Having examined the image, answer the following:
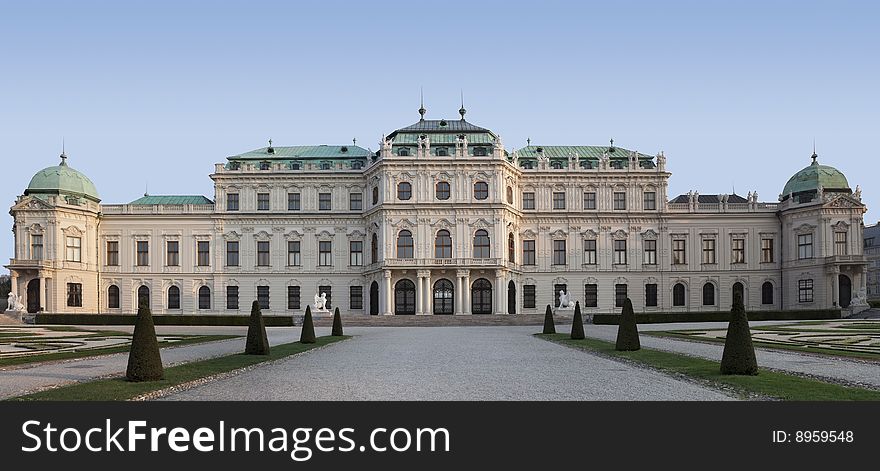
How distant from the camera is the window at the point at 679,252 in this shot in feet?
219

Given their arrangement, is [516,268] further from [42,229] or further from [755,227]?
[42,229]

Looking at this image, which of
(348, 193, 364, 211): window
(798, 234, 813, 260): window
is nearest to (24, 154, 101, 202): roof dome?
(348, 193, 364, 211): window

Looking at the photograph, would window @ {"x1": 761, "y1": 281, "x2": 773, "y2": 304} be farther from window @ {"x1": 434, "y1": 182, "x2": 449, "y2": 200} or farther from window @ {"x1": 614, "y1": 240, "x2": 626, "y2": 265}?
window @ {"x1": 434, "y1": 182, "x2": 449, "y2": 200}

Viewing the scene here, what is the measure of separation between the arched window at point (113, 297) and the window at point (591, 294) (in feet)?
116

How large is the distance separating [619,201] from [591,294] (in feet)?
24.4

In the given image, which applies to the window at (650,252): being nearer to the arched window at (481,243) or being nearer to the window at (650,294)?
the window at (650,294)

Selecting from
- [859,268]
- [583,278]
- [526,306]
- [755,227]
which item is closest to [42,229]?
[526,306]

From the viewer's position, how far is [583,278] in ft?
217

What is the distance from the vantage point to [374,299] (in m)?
64.0

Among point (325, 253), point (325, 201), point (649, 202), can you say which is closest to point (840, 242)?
point (649, 202)

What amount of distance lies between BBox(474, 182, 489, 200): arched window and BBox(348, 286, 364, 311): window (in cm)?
1128

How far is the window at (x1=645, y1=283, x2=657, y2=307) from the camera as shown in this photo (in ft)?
218

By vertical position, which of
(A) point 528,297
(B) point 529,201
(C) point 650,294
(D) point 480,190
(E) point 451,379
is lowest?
(A) point 528,297

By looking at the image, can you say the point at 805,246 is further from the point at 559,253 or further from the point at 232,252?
the point at 232,252
